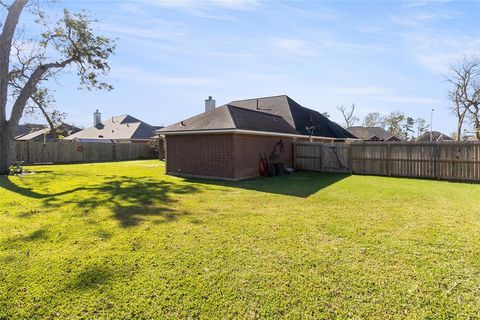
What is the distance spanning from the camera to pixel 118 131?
3631cm

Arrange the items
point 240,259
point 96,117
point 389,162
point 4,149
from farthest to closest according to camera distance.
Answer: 1. point 96,117
2. point 4,149
3. point 389,162
4. point 240,259

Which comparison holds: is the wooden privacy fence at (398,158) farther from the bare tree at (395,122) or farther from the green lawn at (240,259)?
the bare tree at (395,122)

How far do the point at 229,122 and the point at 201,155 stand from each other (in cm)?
205

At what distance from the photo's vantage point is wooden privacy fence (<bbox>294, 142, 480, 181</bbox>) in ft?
38.3

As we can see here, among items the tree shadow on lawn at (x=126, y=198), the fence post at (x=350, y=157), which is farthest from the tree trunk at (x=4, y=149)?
the fence post at (x=350, y=157)

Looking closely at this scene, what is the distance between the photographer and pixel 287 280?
339 centimetres

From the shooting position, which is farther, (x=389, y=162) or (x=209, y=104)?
(x=209, y=104)

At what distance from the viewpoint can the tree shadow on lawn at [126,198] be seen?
252 inches

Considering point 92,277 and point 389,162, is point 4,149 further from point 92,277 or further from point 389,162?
point 389,162

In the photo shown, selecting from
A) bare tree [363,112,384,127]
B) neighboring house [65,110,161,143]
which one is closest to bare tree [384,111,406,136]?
bare tree [363,112,384,127]

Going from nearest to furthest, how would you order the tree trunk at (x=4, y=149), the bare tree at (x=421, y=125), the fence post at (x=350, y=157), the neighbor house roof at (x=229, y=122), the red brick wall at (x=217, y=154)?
the red brick wall at (x=217, y=154) → the neighbor house roof at (x=229, y=122) → the tree trunk at (x=4, y=149) → the fence post at (x=350, y=157) → the bare tree at (x=421, y=125)

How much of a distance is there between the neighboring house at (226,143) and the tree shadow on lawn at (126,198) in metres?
2.11

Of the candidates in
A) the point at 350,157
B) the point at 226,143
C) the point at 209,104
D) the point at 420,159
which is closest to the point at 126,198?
the point at 226,143

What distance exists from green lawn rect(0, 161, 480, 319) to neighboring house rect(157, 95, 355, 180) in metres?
4.56
